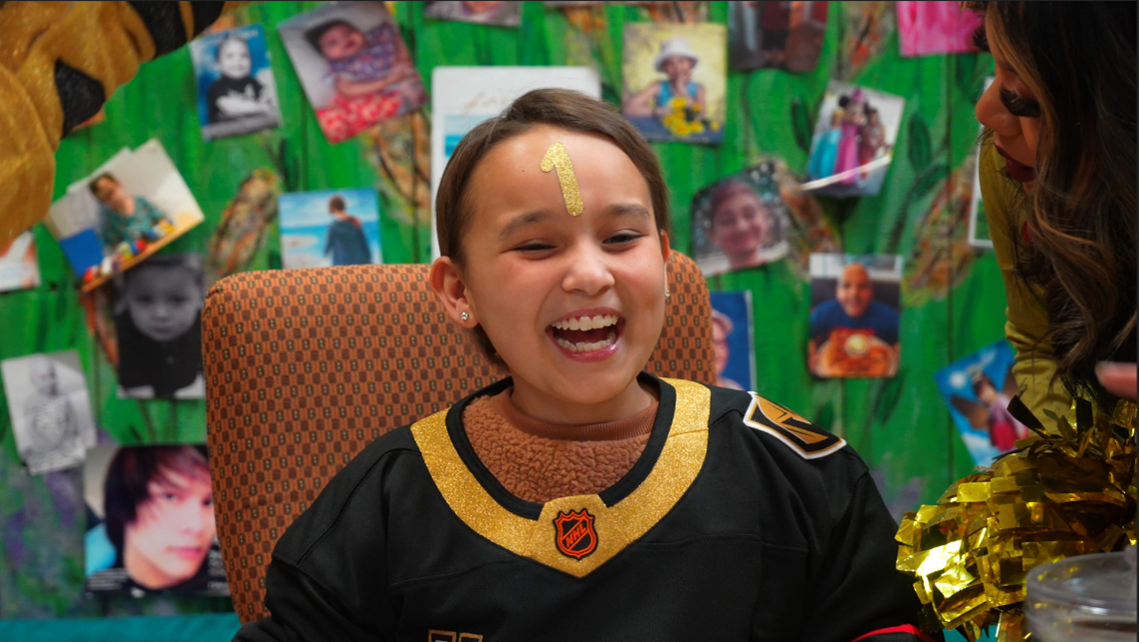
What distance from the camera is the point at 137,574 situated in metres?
1.85

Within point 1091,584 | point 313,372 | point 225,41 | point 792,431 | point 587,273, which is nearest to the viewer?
point 1091,584

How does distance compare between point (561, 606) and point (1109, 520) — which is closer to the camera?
point (1109, 520)

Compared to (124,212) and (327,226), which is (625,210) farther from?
(124,212)

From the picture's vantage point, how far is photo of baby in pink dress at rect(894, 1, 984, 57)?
1.81 meters

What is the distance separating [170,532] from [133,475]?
0.12 meters

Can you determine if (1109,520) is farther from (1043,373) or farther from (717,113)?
(717,113)

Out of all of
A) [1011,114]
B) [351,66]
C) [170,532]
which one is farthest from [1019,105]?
[170,532]

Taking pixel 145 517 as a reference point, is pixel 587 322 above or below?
above

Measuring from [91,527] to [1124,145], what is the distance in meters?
1.76

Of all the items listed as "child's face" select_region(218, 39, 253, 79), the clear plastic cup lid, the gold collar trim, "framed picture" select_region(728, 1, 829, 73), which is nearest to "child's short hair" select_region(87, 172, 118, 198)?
"child's face" select_region(218, 39, 253, 79)

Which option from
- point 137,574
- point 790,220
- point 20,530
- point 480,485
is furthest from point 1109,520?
point 20,530

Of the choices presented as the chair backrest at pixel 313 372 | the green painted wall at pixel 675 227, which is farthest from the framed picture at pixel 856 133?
the chair backrest at pixel 313 372

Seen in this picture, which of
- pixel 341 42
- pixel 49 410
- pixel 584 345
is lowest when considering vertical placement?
pixel 49 410

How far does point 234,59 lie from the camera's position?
5.83 feet
